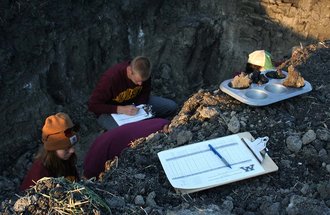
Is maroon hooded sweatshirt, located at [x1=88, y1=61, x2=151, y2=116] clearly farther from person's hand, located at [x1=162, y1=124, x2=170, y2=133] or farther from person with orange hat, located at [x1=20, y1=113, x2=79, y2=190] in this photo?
person's hand, located at [x1=162, y1=124, x2=170, y2=133]

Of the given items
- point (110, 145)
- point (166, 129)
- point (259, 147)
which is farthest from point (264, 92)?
point (110, 145)

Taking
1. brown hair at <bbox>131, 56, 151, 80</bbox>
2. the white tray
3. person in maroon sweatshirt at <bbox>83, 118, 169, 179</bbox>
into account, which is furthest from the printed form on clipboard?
the white tray

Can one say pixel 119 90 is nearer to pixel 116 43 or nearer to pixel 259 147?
pixel 259 147

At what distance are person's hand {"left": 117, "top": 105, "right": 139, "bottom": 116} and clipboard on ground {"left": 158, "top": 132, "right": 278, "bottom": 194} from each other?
1.74m

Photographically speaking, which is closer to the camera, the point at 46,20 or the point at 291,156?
the point at 291,156

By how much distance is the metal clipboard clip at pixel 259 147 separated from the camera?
9.28ft

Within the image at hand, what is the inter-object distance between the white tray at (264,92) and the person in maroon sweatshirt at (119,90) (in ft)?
4.21

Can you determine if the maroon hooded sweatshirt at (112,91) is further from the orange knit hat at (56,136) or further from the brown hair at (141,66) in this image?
the orange knit hat at (56,136)

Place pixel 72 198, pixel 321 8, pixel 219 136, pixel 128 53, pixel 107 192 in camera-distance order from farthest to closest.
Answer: pixel 128 53 → pixel 321 8 → pixel 219 136 → pixel 107 192 → pixel 72 198

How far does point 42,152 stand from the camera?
3.47 m

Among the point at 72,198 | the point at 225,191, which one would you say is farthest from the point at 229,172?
the point at 72,198

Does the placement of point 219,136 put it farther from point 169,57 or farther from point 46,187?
point 169,57

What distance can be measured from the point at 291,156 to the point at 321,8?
4250mm

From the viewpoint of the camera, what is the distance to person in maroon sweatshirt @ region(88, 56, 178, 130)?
4.58 metres
